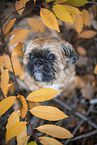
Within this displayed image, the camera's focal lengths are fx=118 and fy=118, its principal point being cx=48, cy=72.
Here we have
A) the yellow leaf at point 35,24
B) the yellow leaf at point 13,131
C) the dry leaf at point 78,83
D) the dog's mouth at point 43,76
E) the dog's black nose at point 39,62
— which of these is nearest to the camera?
the yellow leaf at point 13,131

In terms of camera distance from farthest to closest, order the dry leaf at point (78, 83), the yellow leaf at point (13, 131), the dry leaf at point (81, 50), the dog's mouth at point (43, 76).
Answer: the dry leaf at point (81, 50) < the dry leaf at point (78, 83) < the dog's mouth at point (43, 76) < the yellow leaf at point (13, 131)

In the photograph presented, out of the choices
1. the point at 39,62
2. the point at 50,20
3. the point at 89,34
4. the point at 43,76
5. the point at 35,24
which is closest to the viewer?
the point at 50,20

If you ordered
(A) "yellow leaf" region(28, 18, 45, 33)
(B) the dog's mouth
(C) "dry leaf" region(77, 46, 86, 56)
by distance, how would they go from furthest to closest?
(C) "dry leaf" region(77, 46, 86, 56) < (B) the dog's mouth < (A) "yellow leaf" region(28, 18, 45, 33)

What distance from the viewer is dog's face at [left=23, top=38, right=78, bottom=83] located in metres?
1.92

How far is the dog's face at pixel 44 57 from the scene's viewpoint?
1.92m

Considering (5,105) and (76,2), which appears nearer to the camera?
(5,105)

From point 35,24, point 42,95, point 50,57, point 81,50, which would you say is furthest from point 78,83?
point 42,95

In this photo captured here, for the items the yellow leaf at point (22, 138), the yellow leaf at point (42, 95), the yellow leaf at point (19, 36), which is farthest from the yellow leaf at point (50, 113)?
the yellow leaf at point (19, 36)

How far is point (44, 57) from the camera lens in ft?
6.25

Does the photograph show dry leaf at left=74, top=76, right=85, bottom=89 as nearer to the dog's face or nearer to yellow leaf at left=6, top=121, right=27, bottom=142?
the dog's face

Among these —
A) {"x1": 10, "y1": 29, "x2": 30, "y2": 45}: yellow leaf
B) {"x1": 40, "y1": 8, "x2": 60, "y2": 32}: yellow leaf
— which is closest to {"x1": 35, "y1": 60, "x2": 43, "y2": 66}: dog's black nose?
{"x1": 10, "y1": 29, "x2": 30, "y2": 45}: yellow leaf

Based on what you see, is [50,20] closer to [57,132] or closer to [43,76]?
[57,132]

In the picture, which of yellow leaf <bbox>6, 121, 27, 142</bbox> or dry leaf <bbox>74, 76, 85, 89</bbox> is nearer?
yellow leaf <bbox>6, 121, 27, 142</bbox>

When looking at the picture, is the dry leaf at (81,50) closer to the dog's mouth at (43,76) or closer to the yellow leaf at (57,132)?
the dog's mouth at (43,76)
